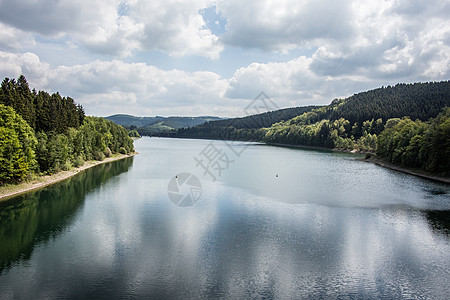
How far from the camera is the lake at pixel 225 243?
659 inches

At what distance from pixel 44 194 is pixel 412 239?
37.8m

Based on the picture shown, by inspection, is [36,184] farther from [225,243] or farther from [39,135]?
[225,243]

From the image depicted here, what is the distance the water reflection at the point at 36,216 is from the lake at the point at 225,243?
0.31 feet

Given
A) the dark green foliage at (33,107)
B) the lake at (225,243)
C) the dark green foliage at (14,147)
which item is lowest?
the lake at (225,243)

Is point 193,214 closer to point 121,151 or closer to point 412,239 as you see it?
point 412,239

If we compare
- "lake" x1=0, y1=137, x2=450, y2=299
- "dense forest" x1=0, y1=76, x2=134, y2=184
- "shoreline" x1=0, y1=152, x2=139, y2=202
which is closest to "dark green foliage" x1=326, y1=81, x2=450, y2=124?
"lake" x1=0, y1=137, x2=450, y2=299

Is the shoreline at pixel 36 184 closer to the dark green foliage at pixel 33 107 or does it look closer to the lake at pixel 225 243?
the lake at pixel 225 243

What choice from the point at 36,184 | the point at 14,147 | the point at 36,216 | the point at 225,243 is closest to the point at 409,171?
the point at 225,243

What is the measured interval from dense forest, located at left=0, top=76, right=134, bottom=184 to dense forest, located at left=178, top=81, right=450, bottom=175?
58.4m

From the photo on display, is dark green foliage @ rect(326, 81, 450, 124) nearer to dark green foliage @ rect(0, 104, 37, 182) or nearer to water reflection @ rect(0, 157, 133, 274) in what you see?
water reflection @ rect(0, 157, 133, 274)

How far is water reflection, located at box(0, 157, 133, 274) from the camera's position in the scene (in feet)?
70.3

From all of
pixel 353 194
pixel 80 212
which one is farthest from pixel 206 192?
pixel 353 194

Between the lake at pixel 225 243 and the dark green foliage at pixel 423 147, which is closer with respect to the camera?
the lake at pixel 225 243

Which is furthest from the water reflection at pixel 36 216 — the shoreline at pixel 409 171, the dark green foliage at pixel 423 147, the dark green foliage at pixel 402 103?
the dark green foliage at pixel 402 103
